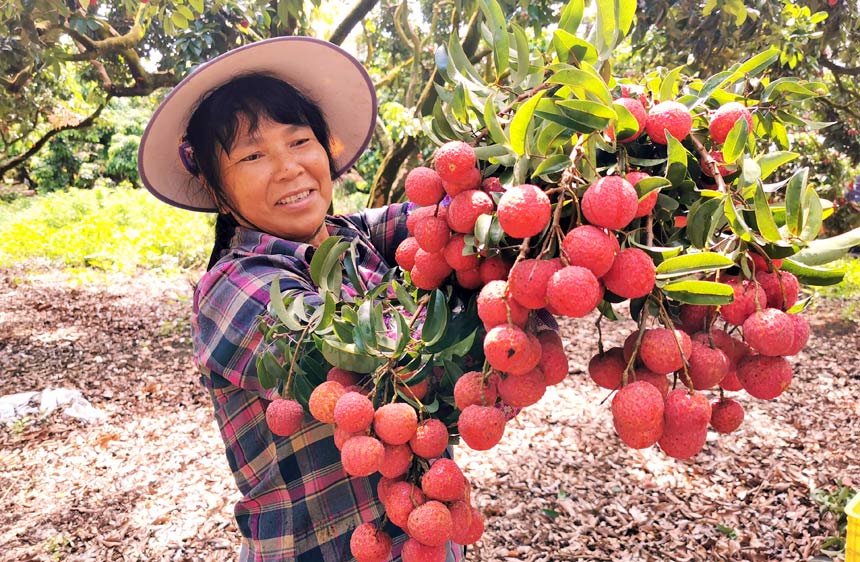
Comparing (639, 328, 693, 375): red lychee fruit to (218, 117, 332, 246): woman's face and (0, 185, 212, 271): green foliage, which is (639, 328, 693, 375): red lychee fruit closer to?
(218, 117, 332, 246): woman's face

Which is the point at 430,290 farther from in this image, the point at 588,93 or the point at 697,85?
the point at 697,85

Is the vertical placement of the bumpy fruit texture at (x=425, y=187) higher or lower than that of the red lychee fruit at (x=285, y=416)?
higher

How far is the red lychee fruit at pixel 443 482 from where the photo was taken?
64 cm

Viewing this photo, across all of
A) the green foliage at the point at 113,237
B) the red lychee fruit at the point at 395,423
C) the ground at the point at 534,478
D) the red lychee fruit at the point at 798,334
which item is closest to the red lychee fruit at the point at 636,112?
the red lychee fruit at the point at 798,334

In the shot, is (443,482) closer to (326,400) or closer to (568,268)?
(326,400)

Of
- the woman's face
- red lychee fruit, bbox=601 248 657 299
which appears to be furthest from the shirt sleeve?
red lychee fruit, bbox=601 248 657 299

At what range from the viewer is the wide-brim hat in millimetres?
1144

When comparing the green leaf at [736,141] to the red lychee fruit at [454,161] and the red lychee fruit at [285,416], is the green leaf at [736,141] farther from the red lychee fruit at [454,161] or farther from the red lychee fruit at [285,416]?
the red lychee fruit at [285,416]

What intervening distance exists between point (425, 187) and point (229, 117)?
2.14 feet

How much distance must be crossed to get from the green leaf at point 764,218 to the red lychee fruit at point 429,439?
1.25ft

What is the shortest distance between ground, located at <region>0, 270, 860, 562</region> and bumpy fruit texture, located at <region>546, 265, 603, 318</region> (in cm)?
216

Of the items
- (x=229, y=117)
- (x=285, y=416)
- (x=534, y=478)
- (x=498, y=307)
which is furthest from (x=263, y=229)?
(x=534, y=478)

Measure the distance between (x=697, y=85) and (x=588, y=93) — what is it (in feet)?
0.79

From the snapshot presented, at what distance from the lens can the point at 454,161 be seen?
588 millimetres
